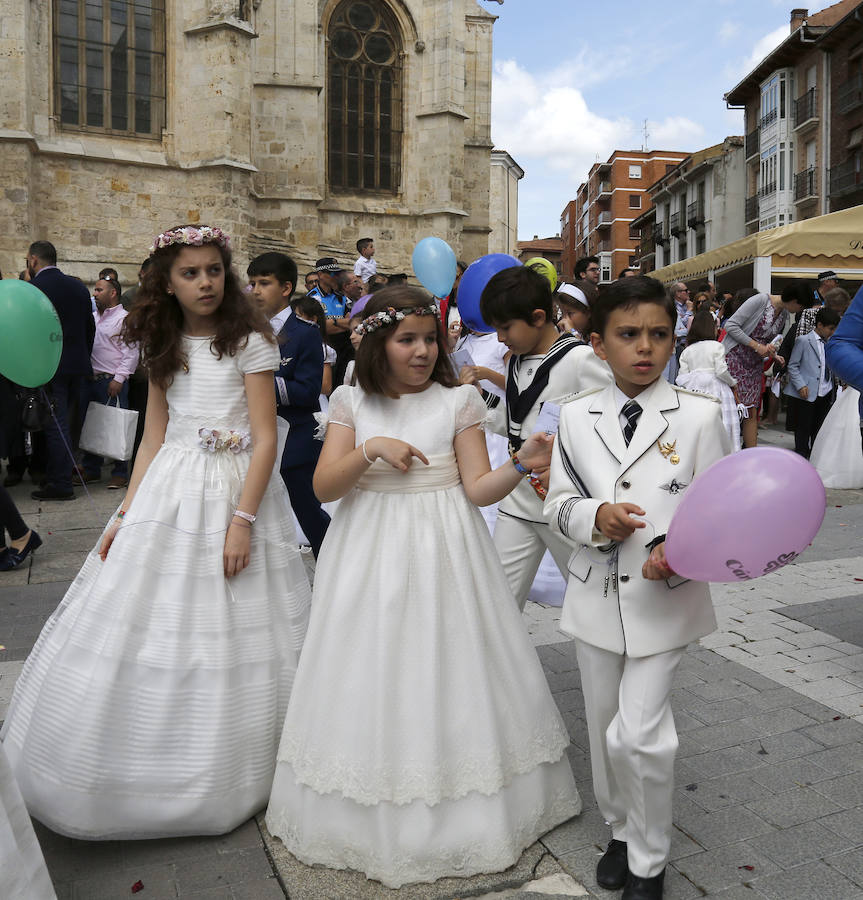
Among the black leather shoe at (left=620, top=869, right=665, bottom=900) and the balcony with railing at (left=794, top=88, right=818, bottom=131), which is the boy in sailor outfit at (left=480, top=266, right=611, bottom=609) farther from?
the balcony with railing at (left=794, top=88, right=818, bottom=131)

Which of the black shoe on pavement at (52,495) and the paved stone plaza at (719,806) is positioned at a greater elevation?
the black shoe on pavement at (52,495)

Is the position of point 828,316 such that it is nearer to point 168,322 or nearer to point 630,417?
point 630,417

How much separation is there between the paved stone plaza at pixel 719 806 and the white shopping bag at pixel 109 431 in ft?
8.78

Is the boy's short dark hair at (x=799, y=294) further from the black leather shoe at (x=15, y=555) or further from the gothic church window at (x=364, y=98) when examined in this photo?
the gothic church window at (x=364, y=98)

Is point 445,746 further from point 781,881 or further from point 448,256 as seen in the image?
point 448,256

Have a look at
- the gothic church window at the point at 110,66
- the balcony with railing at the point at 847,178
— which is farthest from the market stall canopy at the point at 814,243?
the balcony with railing at the point at 847,178

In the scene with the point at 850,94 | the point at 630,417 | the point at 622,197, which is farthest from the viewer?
the point at 622,197

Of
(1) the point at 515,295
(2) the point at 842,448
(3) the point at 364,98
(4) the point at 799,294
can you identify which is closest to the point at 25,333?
(1) the point at 515,295

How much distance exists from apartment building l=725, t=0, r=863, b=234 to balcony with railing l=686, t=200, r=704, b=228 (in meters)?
6.75

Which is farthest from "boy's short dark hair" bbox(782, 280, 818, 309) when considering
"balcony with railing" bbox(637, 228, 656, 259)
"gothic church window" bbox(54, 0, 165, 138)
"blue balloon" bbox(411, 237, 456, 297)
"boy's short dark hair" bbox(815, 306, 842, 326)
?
"balcony with railing" bbox(637, 228, 656, 259)

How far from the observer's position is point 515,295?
3.78 meters

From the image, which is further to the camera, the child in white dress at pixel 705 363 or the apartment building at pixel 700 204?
the apartment building at pixel 700 204

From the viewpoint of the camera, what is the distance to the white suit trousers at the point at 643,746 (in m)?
2.47

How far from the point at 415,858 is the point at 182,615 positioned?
104 cm
